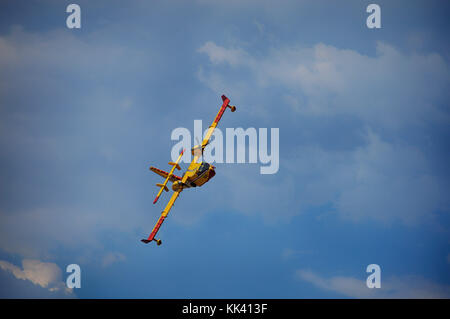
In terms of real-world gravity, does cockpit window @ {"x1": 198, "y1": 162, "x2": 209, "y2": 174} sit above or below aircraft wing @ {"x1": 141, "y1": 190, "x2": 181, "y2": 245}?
above

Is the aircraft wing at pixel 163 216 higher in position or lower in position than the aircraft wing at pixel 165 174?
lower

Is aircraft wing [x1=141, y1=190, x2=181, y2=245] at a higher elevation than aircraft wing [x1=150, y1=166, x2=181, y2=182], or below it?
below

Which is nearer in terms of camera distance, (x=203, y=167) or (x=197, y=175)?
(x=203, y=167)

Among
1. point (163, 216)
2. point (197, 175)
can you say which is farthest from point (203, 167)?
point (163, 216)

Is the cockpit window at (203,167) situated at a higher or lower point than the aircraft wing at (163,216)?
higher

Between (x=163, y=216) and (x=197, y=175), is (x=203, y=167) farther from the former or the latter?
(x=163, y=216)

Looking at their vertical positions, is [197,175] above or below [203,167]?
below
